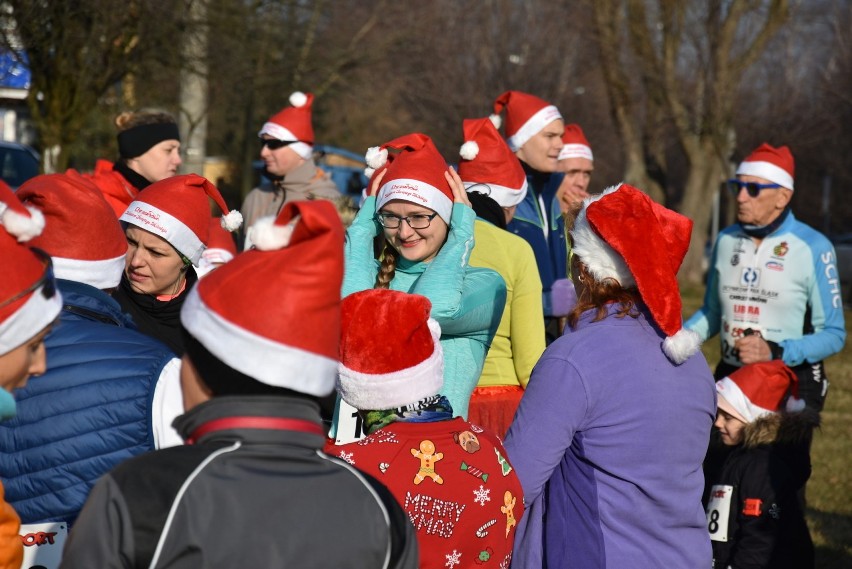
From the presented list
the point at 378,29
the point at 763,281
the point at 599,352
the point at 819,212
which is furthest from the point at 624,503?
the point at 819,212

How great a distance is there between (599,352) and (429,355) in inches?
20.5

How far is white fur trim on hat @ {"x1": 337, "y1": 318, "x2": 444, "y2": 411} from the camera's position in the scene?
9.89 feet

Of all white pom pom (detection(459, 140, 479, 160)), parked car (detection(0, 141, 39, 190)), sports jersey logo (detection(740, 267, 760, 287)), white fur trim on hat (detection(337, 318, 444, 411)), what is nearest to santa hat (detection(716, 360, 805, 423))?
sports jersey logo (detection(740, 267, 760, 287))

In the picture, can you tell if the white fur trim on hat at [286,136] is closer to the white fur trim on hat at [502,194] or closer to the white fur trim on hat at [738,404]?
the white fur trim on hat at [502,194]

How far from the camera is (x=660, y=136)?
91.9 ft

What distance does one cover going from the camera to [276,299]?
2219 mm

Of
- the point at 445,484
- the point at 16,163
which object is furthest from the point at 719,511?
the point at 16,163

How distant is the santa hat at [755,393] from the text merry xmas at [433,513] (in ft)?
8.60

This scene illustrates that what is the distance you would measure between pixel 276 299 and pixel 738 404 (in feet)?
11.7

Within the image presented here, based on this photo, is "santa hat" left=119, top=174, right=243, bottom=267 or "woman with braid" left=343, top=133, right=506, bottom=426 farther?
"santa hat" left=119, top=174, right=243, bottom=267

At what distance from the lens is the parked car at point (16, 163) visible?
13234 mm

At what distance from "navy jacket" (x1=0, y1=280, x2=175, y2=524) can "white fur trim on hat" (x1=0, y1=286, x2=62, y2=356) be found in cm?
43

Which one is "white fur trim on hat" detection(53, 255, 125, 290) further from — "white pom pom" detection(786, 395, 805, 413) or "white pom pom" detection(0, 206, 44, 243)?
"white pom pom" detection(786, 395, 805, 413)

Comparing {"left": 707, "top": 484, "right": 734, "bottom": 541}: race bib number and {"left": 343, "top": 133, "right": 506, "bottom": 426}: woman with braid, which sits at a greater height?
{"left": 343, "top": 133, "right": 506, "bottom": 426}: woman with braid
